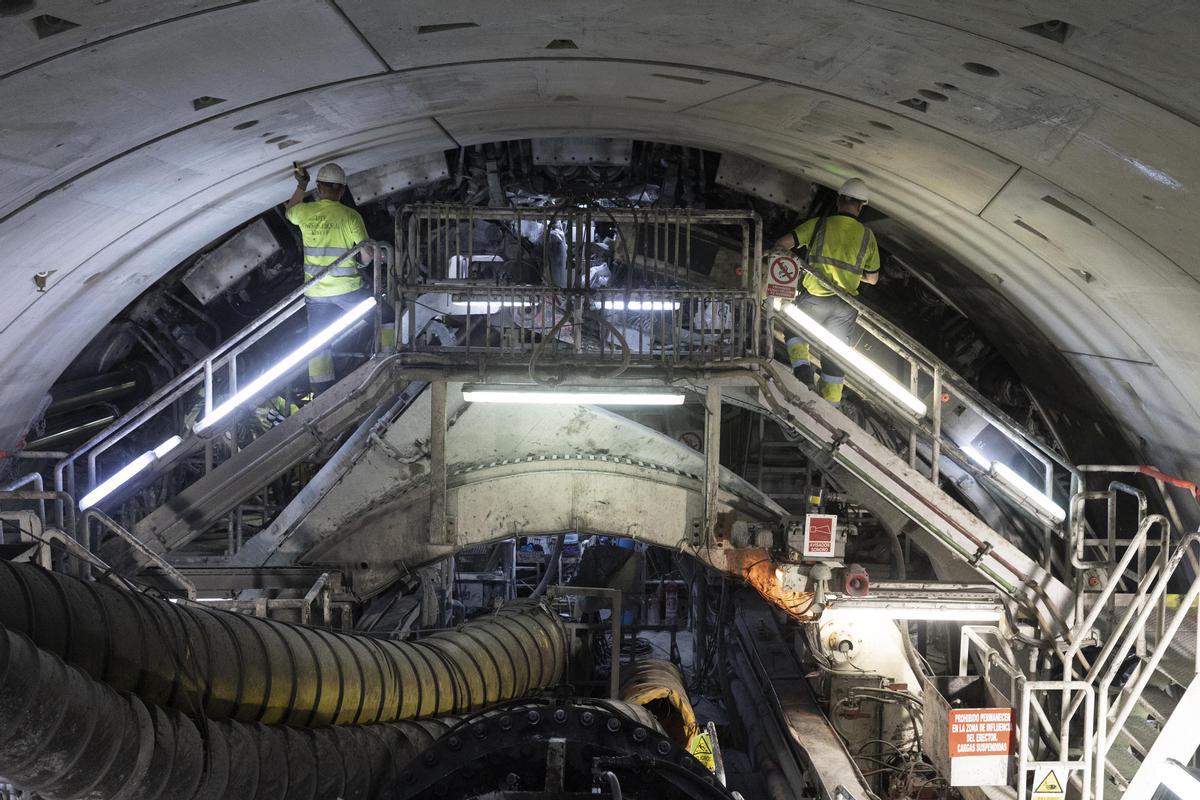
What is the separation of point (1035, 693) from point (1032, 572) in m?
0.91

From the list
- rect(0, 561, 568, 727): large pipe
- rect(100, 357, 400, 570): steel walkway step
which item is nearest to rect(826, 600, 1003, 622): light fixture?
rect(0, 561, 568, 727): large pipe

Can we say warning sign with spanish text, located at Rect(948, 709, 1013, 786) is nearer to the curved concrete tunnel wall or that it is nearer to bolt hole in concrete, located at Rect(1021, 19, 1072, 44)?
the curved concrete tunnel wall

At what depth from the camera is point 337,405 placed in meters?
7.78

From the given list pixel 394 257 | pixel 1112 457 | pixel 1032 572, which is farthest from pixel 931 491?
pixel 394 257

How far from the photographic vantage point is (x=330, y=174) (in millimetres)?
8711

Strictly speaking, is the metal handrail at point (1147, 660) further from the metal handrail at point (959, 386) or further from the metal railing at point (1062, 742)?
the metal handrail at point (959, 386)

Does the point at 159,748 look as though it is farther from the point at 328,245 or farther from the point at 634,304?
the point at 328,245

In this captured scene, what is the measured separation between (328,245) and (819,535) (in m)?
4.61

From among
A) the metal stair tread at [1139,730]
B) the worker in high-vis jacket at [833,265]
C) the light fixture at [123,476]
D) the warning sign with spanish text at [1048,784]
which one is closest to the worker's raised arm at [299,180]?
the light fixture at [123,476]

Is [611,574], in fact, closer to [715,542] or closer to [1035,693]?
[715,542]

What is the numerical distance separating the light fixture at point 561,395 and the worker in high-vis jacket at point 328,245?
5.61 ft

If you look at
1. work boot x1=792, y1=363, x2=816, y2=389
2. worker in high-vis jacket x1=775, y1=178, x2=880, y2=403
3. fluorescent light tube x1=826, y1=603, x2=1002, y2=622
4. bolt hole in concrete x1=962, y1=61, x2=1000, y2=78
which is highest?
worker in high-vis jacket x1=775, y1=178, x2=880, y2=403

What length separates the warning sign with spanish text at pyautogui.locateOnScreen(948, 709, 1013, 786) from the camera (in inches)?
301

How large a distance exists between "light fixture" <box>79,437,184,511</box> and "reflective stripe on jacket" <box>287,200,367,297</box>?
168cm
